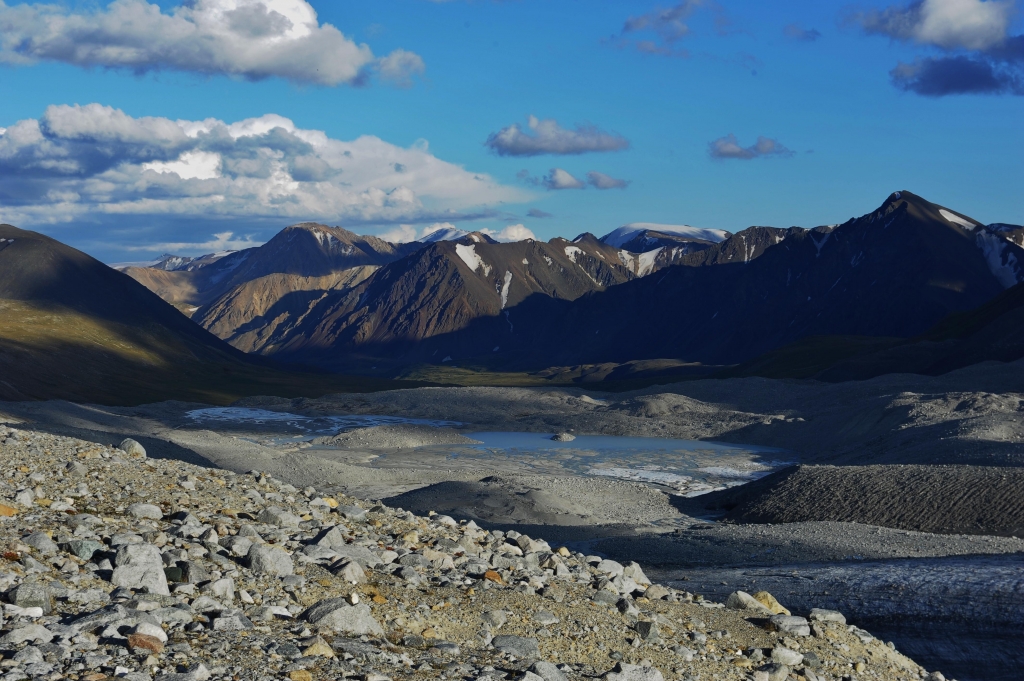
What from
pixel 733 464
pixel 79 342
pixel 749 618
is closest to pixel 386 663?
pixel 749 618

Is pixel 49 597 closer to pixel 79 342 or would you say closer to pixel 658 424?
pixel 658 424

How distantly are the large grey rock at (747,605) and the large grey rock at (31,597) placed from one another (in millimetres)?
9224

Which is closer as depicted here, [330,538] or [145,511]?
[330,538]

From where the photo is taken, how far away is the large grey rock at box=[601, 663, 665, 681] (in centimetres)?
964

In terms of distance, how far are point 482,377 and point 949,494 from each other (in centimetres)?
16628

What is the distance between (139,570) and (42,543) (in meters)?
1.57

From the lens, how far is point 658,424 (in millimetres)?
72562

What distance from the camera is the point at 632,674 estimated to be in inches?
386

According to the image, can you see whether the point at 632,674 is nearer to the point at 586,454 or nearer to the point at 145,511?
the point at 145,511

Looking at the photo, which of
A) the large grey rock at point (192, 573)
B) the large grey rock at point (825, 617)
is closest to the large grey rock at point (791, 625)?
the large grey rock at point (825, 617)

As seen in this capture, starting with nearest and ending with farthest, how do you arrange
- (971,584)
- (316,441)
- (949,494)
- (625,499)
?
(971,584) → (949,494) → (625,499) → (316,441)

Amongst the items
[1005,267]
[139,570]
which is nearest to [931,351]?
[139,570]

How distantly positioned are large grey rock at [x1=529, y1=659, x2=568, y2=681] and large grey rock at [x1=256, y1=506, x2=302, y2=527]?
558cm

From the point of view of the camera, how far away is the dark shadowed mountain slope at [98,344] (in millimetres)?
95188
